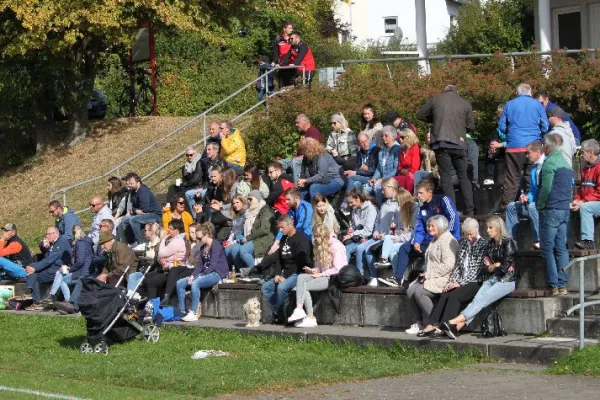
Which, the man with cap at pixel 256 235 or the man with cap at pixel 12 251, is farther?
the man with cap at pixel 12 251

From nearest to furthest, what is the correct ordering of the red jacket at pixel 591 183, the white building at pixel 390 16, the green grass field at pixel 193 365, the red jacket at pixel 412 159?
the green grass field at pixel 193 365 → the red jacket at pixel 591 183 → the red jacket at pixel 412 159 → the white building at pixel 390 16

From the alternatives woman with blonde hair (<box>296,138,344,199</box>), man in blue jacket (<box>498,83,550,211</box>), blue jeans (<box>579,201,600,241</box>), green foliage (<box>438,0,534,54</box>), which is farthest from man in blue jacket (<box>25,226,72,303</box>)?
green foliage (<box>438,0,534,54</box>)

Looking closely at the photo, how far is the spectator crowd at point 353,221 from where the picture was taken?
15.7m

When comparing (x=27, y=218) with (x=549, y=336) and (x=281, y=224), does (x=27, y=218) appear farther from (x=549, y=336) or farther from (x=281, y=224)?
(x=549, y=336)

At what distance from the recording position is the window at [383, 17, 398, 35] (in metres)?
65.1

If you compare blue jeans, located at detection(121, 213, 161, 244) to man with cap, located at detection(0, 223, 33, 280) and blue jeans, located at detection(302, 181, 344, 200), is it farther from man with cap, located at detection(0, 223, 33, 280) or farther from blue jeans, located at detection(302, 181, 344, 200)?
blue jeans, located at detection(302, 181, 344, 200)

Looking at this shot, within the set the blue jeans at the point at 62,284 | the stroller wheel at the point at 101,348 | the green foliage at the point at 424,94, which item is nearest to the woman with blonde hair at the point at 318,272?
the stroller wheel at the point at 101,348

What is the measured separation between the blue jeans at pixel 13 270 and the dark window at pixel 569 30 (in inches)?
540

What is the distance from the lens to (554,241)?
15.5 metres

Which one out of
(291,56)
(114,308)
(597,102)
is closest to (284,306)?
(114,308)

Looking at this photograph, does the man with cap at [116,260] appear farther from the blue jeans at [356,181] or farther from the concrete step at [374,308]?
the blue jeans at [356,181]

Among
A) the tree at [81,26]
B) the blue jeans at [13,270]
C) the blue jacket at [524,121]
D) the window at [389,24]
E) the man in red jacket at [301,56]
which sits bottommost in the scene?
the blue jeans at [13,270]

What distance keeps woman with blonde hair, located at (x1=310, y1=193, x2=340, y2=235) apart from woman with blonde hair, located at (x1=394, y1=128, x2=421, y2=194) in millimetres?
1272

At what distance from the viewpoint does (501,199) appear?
1920 cm
